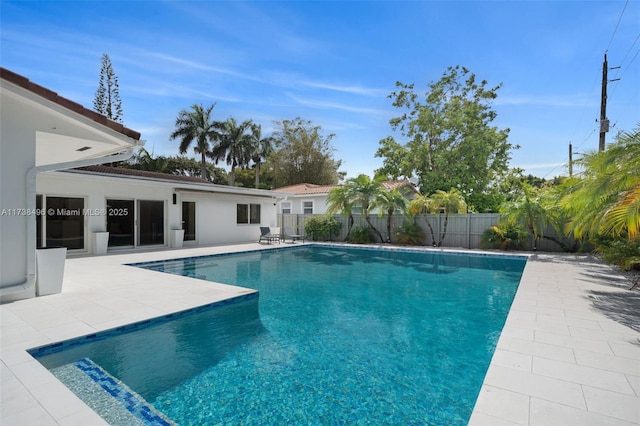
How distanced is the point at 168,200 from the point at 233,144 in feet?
73.7

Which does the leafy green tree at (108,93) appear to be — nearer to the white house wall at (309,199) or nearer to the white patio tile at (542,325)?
the white house wall at (309,199)

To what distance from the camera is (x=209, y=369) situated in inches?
167

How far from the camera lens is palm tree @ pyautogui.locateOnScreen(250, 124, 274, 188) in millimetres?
38812

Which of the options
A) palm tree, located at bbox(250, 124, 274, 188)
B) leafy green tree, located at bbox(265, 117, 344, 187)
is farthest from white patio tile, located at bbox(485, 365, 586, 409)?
leafy green tree, located at bbox(265, 117, 344, 187)

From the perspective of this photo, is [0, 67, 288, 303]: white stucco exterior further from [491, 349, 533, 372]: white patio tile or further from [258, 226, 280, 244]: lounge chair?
[258, 226, 280, 244]: lounge chair

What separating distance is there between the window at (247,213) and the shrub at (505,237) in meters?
12.9

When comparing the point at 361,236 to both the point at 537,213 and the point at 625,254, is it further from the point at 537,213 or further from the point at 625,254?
the point at 625,254

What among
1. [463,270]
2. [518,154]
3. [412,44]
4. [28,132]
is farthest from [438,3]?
[518,154]

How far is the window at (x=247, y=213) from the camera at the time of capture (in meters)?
19.4

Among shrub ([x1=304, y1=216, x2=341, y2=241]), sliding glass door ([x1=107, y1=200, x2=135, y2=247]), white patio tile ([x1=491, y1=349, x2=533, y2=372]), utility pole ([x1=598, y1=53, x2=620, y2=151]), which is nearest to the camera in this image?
white patio tile ([x1=491, y1=349, x2=533, y2=372])

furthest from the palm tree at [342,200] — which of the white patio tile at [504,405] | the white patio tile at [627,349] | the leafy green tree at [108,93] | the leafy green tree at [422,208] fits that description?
the leafy green tree at [108,93]

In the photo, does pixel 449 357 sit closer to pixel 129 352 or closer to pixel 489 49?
pixel 129 352

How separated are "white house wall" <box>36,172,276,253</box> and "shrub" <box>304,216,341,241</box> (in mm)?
2854

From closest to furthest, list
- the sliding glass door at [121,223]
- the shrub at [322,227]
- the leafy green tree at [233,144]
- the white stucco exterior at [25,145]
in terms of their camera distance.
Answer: the white stucco exterior at [25,145], the sliding glass door at [121,223], the shrub at [322,227], the leafy green tree at [233,144]
